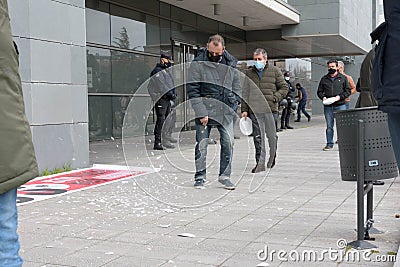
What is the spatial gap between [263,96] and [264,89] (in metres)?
0.13

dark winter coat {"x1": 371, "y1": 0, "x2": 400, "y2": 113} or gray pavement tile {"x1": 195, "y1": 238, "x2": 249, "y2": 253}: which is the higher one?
dark winter coat {"x1": 371, "y1": 0, "x2": 400, "y2": 113}

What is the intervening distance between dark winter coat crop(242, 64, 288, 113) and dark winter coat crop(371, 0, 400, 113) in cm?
619

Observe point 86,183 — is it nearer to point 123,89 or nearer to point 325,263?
point 325,263

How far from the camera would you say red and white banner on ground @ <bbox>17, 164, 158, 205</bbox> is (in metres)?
6.96

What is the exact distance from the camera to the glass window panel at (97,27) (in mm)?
14242

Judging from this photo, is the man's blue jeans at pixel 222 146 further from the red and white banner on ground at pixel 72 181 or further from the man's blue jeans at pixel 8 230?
the man's blue jeans at pixel 8 230

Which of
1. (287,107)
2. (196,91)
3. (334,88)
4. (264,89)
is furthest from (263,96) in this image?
(287,107)

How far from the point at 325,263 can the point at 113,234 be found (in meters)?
1.90

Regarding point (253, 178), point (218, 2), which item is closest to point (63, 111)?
point (253, 178)

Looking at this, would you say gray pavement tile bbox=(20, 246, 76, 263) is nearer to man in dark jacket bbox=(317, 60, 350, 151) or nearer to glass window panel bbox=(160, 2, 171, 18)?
man in dark jacket bbox=(317, 60, 350, 151)

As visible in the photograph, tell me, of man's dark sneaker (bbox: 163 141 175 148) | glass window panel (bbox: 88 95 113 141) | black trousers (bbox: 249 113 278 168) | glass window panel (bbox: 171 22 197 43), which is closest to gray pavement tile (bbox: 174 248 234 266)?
black trousers (bbox: 249 113 278 168)

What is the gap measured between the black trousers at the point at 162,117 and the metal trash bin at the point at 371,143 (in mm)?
7819

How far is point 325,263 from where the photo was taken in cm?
405

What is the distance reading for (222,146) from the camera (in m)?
7.27
